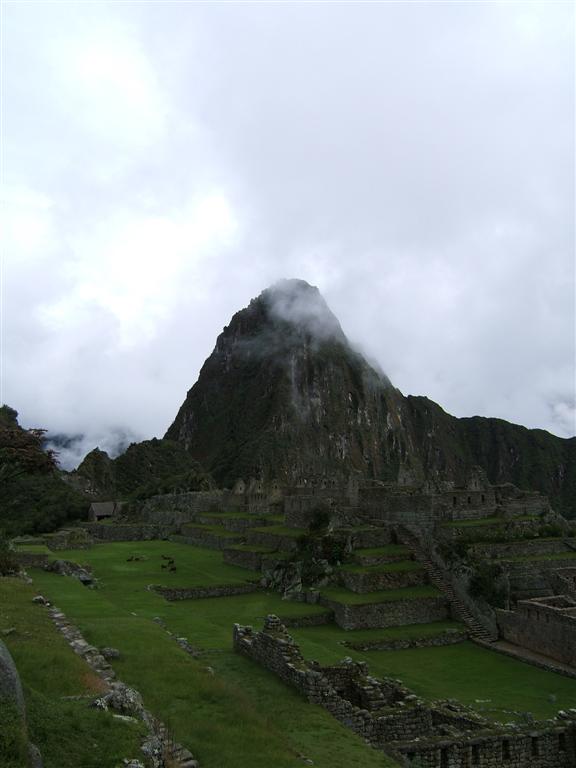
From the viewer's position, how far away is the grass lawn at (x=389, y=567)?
2900 centimetres

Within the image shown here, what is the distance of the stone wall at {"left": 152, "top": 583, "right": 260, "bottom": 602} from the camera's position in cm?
2934

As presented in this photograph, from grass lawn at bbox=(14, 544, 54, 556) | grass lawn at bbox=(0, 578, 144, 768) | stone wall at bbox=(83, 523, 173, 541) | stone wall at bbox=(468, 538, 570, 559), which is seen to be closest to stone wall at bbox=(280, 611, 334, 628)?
stone wall at bbox=(468, 538, 570, 559)

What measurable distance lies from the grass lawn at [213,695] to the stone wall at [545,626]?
9745 mm

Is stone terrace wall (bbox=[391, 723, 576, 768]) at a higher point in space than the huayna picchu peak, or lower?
lower

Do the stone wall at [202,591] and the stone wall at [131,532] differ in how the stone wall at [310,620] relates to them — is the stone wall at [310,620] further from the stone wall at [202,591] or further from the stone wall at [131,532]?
the stone wall at [131,532]

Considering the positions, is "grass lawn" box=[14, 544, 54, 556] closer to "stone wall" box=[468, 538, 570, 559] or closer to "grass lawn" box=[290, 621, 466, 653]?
"grass lawn" box=[290, 621, 466, 653]

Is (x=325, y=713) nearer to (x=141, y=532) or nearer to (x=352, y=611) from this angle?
(x=352, y=611)

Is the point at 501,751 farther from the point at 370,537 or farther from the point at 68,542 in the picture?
the point at 68,542

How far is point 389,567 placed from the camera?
29.5 m

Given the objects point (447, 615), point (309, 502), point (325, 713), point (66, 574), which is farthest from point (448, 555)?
point (325, 713)

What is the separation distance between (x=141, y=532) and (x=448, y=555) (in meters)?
39.4

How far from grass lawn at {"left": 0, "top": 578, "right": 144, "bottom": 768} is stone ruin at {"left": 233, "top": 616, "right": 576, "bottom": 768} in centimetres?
427

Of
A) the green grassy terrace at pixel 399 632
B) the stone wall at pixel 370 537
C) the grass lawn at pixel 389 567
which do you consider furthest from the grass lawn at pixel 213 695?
the stone wall at pixel 370 537

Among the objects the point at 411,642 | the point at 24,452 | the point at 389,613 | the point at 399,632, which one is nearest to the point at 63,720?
the point at 24,452
